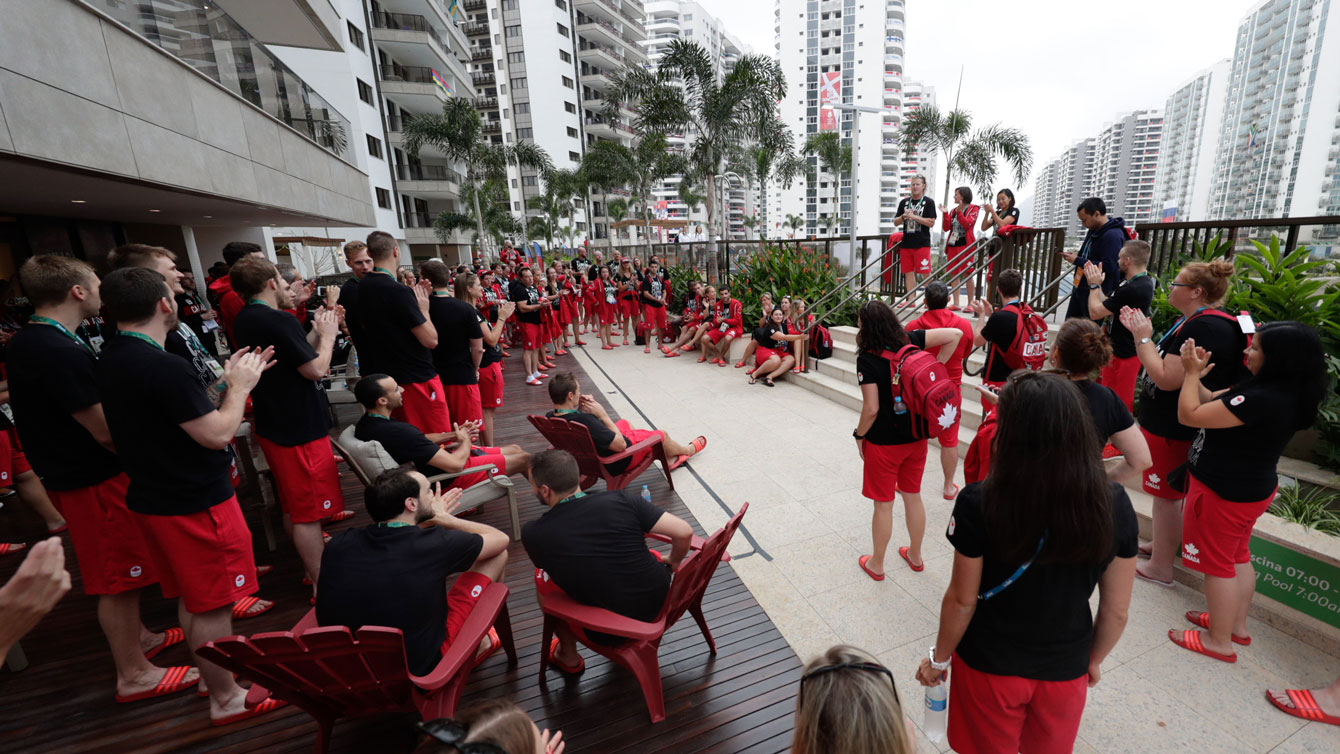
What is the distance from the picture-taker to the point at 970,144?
19281 mm

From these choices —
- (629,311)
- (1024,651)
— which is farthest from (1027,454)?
(629,311)

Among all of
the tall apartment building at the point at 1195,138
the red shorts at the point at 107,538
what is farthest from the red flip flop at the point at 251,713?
the tall apartment building at the point at 1195,138

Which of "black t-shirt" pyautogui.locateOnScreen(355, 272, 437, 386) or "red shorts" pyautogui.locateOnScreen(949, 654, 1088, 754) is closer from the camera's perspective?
"red shorts" pyautogui.locateOnScreen(949, 654, 1088, 754)

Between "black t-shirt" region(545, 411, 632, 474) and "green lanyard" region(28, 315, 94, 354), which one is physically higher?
"green lanyard" region(28, 315, 94, 354)

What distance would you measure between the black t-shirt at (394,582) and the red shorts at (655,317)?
919 centimetres

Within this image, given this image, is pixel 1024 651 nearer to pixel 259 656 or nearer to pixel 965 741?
pixel 965 741

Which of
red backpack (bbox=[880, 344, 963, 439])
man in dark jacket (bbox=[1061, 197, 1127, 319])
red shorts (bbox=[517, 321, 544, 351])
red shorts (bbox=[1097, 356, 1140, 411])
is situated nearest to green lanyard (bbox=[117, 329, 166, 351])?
red backpack (bbox=[880, 344, 963, 439])

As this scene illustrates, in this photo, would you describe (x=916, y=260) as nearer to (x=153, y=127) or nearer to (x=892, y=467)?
(x=892, y=467)

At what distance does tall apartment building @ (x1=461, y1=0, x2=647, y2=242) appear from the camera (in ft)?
146

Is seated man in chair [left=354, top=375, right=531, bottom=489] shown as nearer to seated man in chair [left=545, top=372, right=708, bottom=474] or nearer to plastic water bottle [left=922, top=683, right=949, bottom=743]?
seated man in chair [left=545, top=372, right=708, bottom=474]

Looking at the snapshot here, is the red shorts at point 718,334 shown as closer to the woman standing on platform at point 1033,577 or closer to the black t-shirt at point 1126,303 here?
the black t-shirt at point 1126,303

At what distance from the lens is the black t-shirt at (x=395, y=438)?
11.0 feet

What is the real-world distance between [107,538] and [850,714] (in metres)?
3.29

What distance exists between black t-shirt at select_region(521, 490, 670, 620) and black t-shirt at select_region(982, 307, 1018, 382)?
3221 mm
